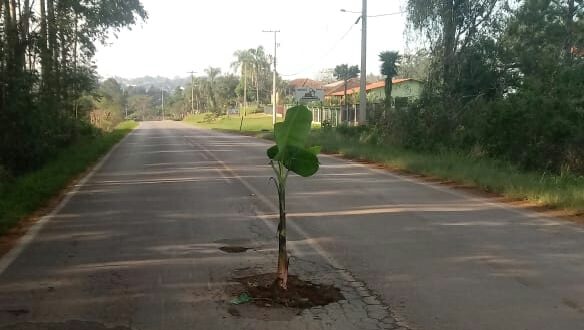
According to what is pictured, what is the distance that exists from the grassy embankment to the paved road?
935 mm

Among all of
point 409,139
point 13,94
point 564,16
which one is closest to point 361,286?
point 13,94

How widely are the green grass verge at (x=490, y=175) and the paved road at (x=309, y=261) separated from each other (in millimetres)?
950

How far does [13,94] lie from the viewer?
16219 mm

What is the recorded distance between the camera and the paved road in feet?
17.3

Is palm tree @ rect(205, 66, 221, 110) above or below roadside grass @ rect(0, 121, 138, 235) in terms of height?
above

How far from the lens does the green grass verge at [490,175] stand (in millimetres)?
11430

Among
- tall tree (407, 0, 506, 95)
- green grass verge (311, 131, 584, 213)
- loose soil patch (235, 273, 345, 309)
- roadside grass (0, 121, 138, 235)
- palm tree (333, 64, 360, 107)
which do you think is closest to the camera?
loose soil patch (235, 273, 345, 309)

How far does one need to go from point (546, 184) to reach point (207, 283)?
352 inches

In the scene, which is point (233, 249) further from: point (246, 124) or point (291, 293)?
point (246, 124)

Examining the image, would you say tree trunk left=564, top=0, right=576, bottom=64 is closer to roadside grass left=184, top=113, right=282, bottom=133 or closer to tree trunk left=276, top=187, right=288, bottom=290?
roadside grass left=184, top=113, right=282, bottom=133

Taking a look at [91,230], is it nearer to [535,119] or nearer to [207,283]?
[207,283]

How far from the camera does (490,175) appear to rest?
14.3m

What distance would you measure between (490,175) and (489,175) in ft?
0.09

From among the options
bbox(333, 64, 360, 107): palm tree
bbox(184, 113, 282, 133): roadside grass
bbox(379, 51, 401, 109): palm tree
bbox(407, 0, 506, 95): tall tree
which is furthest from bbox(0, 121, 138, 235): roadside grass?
bbox(333, 64, 360, 107): palm tree
